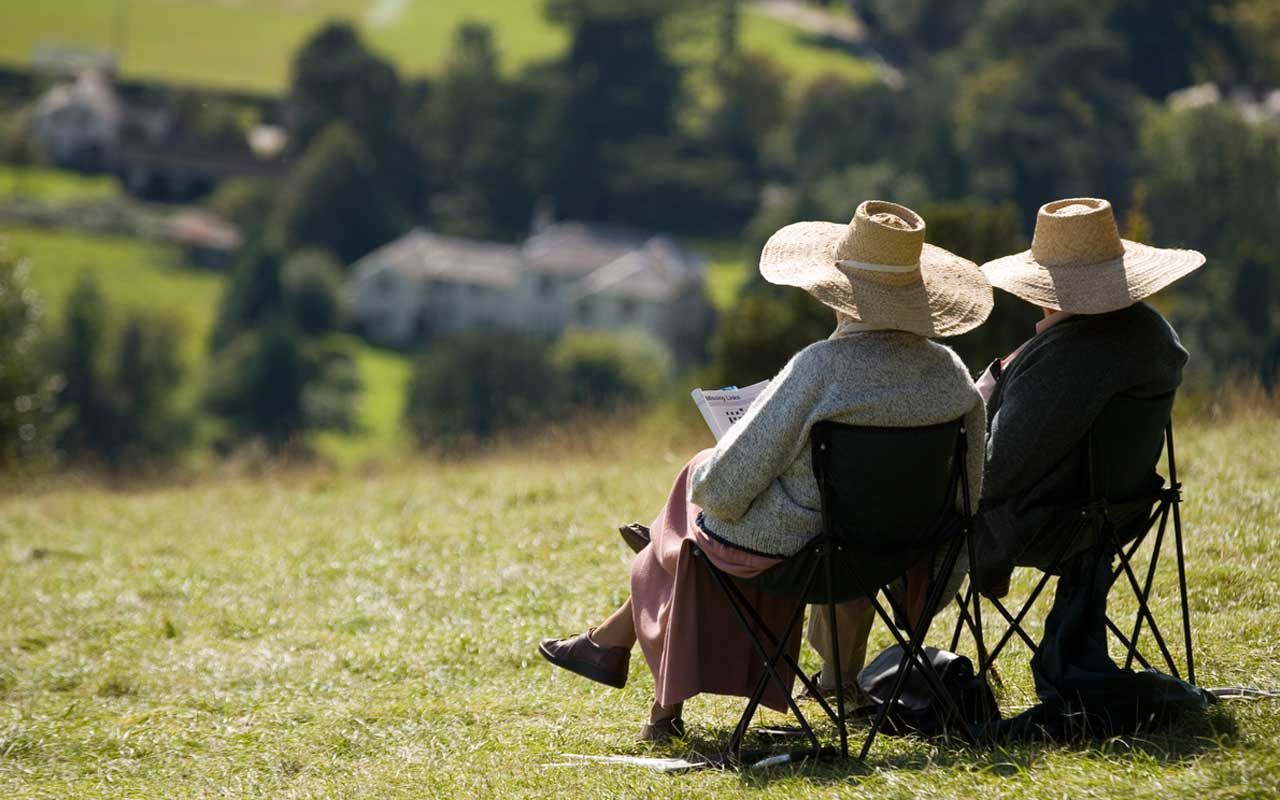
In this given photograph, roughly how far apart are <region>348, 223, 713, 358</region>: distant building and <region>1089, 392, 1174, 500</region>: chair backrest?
79.2 metres

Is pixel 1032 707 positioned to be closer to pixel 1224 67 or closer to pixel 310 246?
pixel 1224 67

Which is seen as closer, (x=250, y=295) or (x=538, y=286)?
(x=250, y=295)

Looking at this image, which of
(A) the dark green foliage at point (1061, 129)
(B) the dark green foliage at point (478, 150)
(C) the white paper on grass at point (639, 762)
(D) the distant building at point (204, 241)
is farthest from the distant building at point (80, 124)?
(C) the white paper on grass at point (639, 762)

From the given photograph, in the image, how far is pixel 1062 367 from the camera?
4.32m

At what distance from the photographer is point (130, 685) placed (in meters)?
6.14

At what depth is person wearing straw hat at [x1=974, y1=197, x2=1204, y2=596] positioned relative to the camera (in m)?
4.30

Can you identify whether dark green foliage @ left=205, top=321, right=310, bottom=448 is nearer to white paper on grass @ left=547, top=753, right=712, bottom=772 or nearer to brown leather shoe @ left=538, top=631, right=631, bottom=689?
brown leather shoe @ left=538, top=631, right=631, bottom=689

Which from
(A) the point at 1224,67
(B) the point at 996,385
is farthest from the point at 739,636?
(A) the point at 1224,67

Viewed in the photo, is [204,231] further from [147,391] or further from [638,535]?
[638,535]

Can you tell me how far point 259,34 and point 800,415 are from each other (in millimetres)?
114602

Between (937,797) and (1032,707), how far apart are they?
80cm

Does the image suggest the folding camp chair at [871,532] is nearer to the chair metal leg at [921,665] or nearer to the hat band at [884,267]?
the chair metal leg at [921,665]

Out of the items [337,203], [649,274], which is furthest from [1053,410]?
[337,203]

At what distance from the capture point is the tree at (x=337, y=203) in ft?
312
